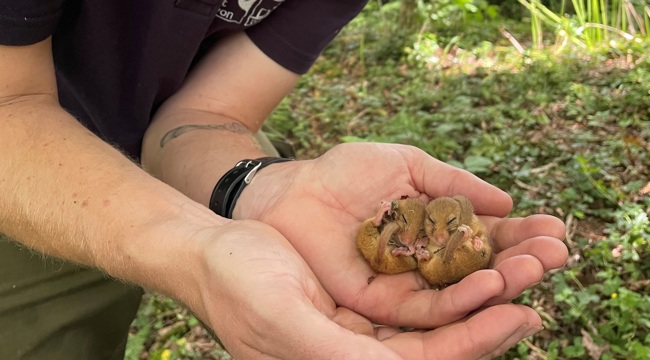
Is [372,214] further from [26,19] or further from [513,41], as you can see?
[513,41]

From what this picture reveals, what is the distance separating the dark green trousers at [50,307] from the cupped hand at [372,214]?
2.49 feet

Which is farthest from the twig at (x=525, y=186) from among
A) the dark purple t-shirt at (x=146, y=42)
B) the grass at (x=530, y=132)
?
the dark purple t-shirt at (x=146, y=42)

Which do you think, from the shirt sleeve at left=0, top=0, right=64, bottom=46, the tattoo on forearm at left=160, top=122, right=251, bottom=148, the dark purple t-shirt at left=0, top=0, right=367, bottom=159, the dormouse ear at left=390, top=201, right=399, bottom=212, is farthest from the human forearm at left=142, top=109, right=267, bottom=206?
the shirt sleeve at left=0, top=0, right=64, bottom=46

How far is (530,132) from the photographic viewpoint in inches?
165

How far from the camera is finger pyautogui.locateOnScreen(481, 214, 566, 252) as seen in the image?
1741 millimetres

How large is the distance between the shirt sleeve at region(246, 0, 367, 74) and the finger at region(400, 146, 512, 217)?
84 centimetres

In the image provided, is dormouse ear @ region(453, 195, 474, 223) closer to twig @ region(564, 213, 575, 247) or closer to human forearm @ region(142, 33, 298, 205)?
human forearm @ region(142, 33, 298, 205)

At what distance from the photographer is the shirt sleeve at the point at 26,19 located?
1670mm

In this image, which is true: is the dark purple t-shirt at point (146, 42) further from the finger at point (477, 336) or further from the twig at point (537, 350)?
the twig at point (537, 350)

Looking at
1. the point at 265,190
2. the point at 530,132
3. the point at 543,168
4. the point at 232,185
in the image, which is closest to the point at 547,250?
the point at 265,190

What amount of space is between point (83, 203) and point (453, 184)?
1.12m

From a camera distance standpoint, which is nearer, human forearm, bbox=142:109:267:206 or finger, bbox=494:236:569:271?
finger, bbox=494:236:569:271

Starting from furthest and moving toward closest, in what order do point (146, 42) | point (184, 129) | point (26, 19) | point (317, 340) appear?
point (184, 129), point (146, 42), point (26, 19), point (317, 340)

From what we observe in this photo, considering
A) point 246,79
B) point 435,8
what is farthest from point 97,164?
point 435,8
